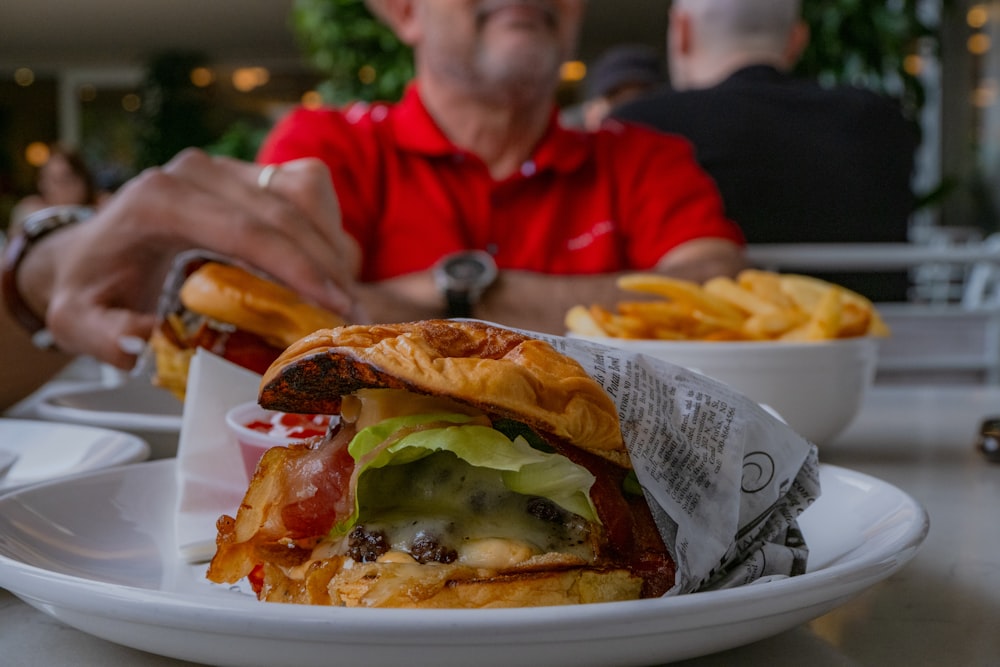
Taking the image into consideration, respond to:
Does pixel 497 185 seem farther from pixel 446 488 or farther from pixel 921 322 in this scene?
pixel 446 488

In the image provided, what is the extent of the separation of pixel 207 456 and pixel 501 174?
79.5 inches

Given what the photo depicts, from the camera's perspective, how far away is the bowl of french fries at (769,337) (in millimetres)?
1093

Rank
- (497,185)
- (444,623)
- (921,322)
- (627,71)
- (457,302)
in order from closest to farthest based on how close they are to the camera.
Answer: (444,623)
(457,302)
(497,185)
(921,322)
(627,71)

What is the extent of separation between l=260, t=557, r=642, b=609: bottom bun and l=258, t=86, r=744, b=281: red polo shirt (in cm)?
211

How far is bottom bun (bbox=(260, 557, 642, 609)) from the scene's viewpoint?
531 millimetres

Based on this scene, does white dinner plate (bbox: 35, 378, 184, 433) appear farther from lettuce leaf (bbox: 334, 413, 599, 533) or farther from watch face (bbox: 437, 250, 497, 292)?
watch face (bbox: 437, 250, 497, 292)

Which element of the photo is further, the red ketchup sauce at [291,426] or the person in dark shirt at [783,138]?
the person in dark shirt at [783,138]

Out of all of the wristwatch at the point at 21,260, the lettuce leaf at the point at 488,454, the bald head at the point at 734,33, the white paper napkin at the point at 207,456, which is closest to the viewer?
the lettuce leaf at the point at 488,454

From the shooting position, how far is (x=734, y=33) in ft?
11.9

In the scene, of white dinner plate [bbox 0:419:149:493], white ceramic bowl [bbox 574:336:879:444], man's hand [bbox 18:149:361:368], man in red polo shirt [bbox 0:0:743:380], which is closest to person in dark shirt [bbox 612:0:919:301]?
man in red polo shirt [bbox 0:0:743:380]

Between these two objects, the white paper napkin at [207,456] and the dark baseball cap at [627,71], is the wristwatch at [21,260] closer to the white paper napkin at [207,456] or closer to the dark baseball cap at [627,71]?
the white paper napkin at [207,456]

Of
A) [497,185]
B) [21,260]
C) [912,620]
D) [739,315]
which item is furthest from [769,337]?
[497,185]

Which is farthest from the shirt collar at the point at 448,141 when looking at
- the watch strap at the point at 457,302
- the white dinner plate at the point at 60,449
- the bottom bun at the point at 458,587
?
the bottom bun at the point at 458,587

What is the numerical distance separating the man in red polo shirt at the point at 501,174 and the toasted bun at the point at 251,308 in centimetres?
151
